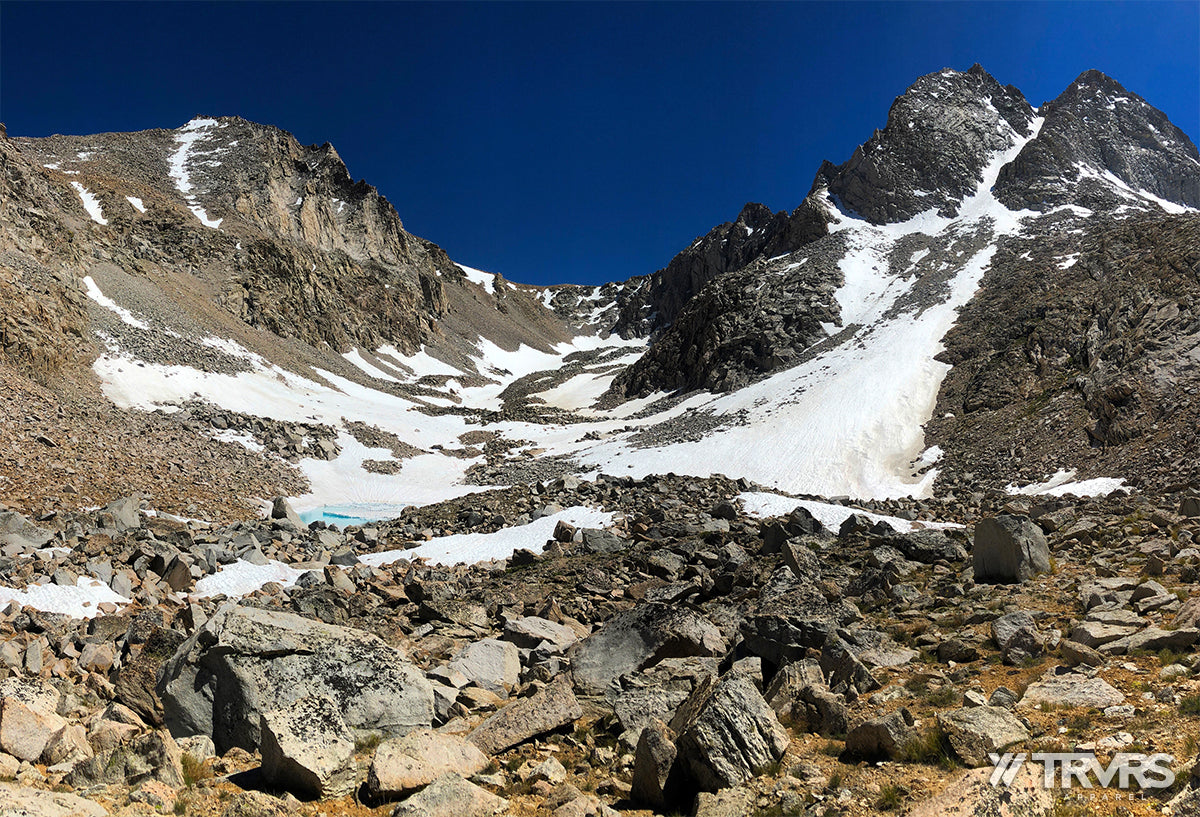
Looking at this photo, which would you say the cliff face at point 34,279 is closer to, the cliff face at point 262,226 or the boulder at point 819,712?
the cliff face at point 262,226

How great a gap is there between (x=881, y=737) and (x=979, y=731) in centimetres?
83

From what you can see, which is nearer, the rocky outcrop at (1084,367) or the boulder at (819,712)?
the boulder at (819,712)

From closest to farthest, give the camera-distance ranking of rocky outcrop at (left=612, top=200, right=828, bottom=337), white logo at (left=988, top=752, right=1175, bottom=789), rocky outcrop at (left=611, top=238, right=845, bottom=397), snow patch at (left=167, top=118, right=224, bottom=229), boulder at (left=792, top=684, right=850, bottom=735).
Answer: white logo at (left=988, top=752, right=1175, bottom=789), boulder at (left=792, top=684, right=850, bottom=735), rocky outcrop at (left=611, top=238, right=845, bottom=397), snow patch at (left=167, top=118, right=224, bottom=229), rocky outcrop at (left=612, top=200, right=828, bottom=337)

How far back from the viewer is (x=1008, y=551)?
39.2 feet

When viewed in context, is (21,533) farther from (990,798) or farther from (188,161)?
(188,161)

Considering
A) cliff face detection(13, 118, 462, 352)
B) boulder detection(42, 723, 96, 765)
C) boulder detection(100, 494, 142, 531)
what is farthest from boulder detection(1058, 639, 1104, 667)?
cliff face detection(13, 118, 462, 352)

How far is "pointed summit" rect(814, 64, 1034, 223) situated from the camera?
304 ft

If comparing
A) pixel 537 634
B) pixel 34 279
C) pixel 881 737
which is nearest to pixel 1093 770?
pixel 881 737

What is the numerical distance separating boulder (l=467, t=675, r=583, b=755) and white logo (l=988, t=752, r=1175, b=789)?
175 inches

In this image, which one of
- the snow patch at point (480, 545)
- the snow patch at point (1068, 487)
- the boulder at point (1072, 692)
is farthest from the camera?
the snow patch at point (1068, 487)

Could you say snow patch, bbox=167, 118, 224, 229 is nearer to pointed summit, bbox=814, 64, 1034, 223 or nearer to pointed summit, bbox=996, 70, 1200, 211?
pointed summit, bbox=814, 64, 1034, 223

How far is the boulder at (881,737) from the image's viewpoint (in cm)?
580

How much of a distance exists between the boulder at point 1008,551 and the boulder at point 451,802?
1065 centimetres

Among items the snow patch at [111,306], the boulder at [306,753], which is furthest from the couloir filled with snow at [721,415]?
the boulder at [306,753]
